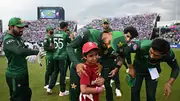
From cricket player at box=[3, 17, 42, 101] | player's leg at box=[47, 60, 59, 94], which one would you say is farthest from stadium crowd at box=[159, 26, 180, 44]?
cricket player at box=[3, 17, 42, 101]

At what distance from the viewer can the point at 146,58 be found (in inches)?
199

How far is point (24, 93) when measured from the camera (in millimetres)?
5160

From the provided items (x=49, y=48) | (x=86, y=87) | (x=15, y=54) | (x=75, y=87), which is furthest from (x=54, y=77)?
(x=86, y=87)

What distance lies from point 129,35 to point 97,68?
2.67 metres

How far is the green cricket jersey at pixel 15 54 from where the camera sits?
182 inches

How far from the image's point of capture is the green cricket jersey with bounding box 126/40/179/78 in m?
4.88

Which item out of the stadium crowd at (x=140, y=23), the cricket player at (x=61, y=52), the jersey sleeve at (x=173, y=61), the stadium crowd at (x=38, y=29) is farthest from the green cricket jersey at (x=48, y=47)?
the stadium crowd at (x=38, y=29)

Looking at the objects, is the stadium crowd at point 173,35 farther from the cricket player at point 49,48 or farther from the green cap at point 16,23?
the green cap at point 16,23

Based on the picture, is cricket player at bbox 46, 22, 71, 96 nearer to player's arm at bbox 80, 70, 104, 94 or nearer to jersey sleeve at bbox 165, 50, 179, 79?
jersey sleeve at bbox 165, 50, 179, 79

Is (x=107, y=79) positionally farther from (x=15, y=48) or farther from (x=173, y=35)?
(x=173, y=35)

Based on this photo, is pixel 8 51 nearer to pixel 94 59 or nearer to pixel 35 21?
pixel 94 59

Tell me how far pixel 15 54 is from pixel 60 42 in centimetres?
365

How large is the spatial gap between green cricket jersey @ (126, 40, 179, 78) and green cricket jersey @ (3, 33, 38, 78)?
187 centimetres

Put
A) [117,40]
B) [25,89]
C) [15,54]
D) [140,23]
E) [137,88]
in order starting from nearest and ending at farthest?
[117,40]
[15,54]
[25,89]
[137,88]
[140,23]
